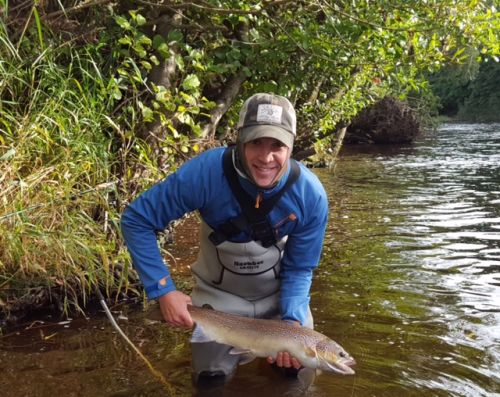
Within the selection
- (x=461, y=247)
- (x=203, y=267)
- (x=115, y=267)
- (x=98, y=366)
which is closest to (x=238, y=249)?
(x=203, y=267)

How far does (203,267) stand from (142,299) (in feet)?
5.11

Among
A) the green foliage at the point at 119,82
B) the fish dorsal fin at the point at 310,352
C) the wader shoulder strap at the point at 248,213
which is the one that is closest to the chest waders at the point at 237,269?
the wader shoulder strap at the point at 248,213

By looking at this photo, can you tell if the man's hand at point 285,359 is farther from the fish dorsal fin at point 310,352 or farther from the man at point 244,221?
the fish dorsal fin at point 310,352

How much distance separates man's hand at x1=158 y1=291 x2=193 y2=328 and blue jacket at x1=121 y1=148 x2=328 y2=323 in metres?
0.05

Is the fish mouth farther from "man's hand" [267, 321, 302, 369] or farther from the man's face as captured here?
the man's face

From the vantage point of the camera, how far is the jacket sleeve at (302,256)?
3.86m

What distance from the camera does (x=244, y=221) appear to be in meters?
3.80

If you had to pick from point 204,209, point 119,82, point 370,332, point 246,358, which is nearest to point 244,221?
point 204,209

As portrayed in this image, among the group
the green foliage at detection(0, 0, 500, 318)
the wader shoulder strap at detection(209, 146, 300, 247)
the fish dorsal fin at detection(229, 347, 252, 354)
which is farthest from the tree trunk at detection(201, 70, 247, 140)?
the fish dorsal fin at detection(229, 347, 252, 354)

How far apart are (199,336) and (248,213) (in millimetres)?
832

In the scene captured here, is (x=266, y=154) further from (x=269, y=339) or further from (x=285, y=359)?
(x=285, y=359)

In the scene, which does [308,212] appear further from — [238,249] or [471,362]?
[471,362]

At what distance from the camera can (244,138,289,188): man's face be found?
353 cm

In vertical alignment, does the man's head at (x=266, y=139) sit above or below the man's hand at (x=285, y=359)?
above
